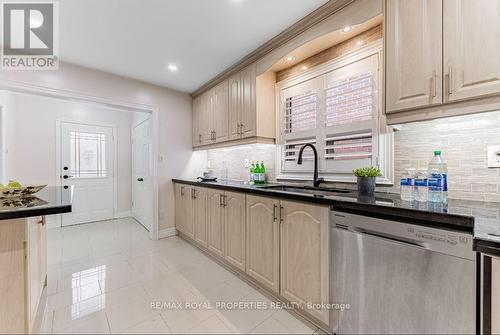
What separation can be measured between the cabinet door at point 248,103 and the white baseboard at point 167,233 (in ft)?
6.86

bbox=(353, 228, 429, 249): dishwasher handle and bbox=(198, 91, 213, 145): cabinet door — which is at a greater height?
bbox=(198, 91, 213, 145): cabinet door

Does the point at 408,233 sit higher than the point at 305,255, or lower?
higher

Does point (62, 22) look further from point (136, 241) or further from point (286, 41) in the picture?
point (136, 241)

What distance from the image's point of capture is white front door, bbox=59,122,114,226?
Result: 4250 millimetres

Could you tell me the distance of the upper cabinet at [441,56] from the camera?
3.59 feet

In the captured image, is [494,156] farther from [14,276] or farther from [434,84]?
[14,276]

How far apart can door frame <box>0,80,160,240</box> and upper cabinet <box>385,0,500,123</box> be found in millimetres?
3127

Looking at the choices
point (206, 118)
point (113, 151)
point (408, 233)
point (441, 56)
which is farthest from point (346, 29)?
point (113, 151)

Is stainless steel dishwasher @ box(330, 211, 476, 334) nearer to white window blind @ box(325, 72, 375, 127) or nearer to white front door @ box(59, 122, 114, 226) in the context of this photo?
Result: white window blind @ box(325, 72, 375, 127)

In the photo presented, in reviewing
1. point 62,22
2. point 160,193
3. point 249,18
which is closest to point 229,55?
point 249,18

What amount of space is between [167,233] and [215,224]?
1.42 metres

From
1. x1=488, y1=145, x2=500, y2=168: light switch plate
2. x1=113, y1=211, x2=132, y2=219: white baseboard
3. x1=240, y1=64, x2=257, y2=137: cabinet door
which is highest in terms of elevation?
x1=240, y1=64, x2=257, y2=137: cabinet door

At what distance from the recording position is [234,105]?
280 centimetres

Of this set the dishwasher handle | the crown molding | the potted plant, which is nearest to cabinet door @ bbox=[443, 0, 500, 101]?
the potted plant
